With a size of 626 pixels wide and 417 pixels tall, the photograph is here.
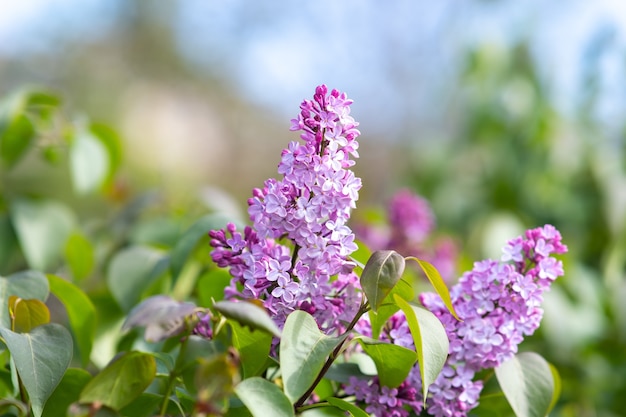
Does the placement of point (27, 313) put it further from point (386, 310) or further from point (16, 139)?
point (16, 139)

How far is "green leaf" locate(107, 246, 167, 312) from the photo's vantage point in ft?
3.23

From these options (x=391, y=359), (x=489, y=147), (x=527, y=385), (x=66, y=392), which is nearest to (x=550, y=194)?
(x=489, y=147)


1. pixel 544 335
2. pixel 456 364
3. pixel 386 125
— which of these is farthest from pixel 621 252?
pixel 386 125

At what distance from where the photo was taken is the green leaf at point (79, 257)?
1154mm

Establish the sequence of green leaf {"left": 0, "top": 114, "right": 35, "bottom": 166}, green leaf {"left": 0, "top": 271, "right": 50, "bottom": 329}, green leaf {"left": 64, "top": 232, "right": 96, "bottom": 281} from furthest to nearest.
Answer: green leaf {"left": 0, "top": 114, "right": 35, "bottom": 166} → green leaf {"left": 64, "top": 232, "right": 96, "bottom": 281} → green leaf {"left": 0, "top": 271, "right": 50, "bottom": 329}

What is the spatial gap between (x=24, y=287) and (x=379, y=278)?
0.41 metres

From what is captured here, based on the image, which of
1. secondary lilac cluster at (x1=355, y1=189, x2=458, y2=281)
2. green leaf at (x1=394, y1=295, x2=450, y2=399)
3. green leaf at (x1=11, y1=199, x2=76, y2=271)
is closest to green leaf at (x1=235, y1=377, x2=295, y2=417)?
green leaf at (x1=394, y1=295, x2=450, y2=399)

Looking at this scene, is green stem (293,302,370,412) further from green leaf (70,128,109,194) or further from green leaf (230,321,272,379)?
green leaf (70,128,109,194)

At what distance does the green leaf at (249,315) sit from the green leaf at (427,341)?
15 centimetres

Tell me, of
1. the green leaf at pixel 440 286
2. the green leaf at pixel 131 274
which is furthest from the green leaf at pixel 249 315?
the green leaf at pixel 131 274

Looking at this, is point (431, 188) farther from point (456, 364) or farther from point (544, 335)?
point (456, 364)

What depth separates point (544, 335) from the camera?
4.99ft

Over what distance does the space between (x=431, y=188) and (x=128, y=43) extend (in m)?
8.92

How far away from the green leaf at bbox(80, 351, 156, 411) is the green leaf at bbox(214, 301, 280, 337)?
0.11 metres
